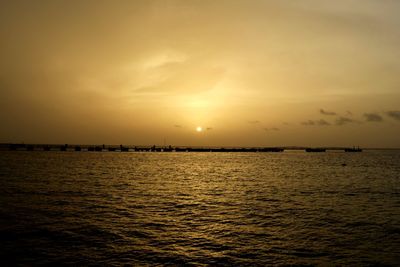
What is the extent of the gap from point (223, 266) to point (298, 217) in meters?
11.4

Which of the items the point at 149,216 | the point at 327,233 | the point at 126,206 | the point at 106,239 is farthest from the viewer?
the point at 126,206

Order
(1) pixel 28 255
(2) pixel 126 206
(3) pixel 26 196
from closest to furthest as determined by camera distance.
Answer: (1) pixel 28 255
(2) pixel 126 206
(3) pixel 26 196

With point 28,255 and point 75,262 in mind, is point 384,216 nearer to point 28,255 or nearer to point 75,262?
point 75,262

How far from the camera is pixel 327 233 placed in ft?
61.9

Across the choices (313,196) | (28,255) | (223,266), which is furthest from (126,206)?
(313,196)

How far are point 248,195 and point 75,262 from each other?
22.4 meters

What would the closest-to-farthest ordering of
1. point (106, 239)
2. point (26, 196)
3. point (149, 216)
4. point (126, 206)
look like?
point (106, 239) < point (149, 216) < point (126, 206) < point (26, 196)

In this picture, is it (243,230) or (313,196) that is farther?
(313,196)

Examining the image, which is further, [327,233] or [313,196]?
[313,196]

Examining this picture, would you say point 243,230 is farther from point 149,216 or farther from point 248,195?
point 248,195

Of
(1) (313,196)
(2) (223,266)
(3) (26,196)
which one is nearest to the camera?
(2) (223,266)

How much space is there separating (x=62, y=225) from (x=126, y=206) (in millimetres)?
7045

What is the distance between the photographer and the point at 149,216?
899 inches

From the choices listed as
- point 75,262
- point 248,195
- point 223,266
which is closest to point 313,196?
point 248,195
